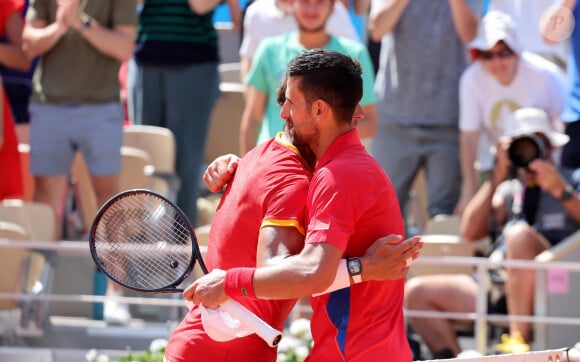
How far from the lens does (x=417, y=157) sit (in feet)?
23.3

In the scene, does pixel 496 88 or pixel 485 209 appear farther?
pixel 496 88

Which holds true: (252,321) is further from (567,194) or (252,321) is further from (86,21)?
(86,21)

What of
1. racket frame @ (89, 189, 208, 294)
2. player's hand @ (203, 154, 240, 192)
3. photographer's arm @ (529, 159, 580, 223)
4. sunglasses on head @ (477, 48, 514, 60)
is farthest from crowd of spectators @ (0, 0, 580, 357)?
racket frame @ (89, 189, 208, 294)

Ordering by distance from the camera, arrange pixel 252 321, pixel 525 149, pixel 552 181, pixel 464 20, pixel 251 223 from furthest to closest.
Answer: pixel 464 20, pixel 525 149, pixel 552 181, pixel 251 223, pixel 252 321

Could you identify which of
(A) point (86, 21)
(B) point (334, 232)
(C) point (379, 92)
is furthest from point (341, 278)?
(C) point (379, 92)

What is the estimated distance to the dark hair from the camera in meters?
3.24

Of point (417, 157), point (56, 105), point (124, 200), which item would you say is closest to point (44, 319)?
point (56, 105)

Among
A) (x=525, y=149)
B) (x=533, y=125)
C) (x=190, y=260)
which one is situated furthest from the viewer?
(x=533, y=125)

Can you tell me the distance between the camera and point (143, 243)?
366 cm

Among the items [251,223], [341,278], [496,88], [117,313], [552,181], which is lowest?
[117,313]

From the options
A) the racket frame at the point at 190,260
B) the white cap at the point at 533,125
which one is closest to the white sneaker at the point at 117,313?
the white cap at the point at 533,125

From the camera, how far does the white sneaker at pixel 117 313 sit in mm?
6746

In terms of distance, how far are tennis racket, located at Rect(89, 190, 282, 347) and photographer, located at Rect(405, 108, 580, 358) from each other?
109 inches

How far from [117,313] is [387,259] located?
12.6ft
